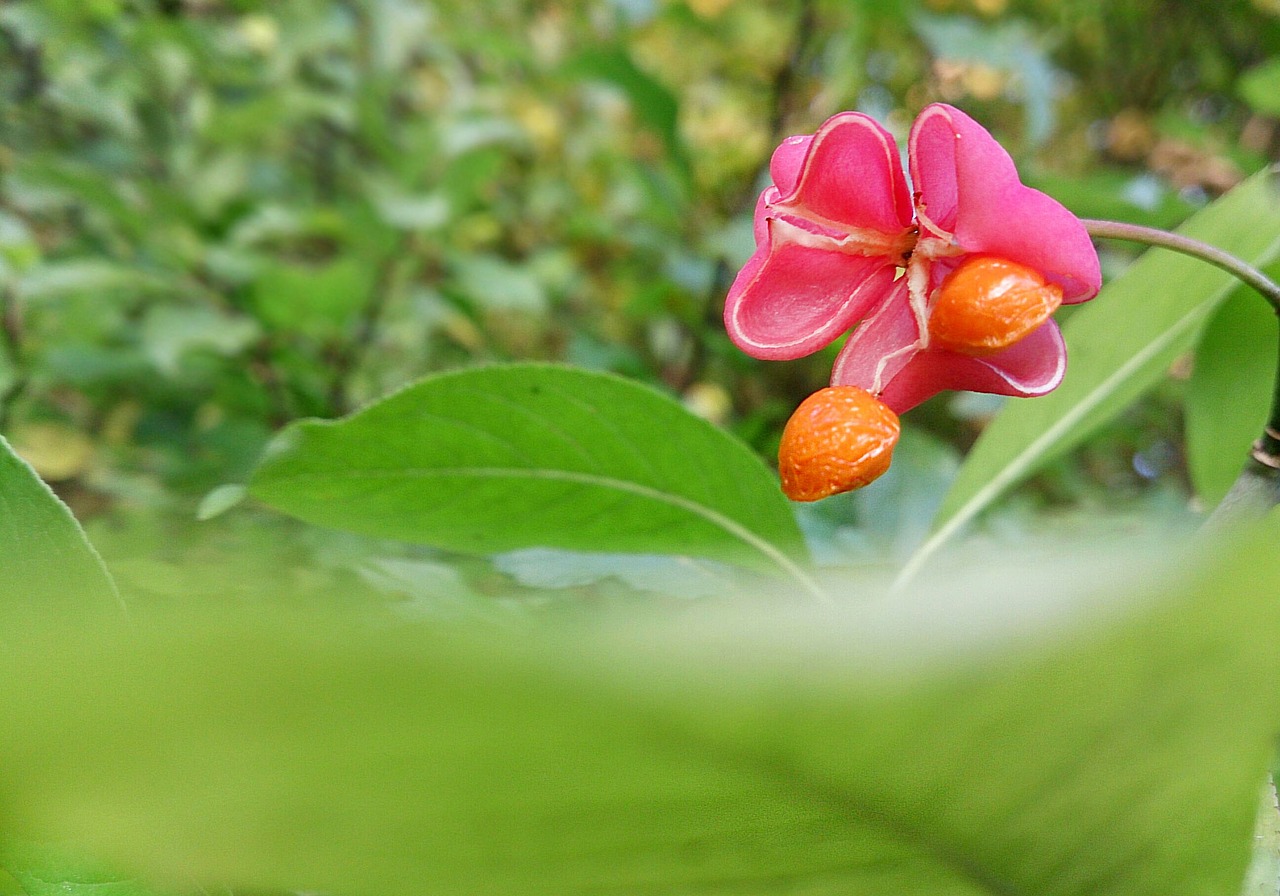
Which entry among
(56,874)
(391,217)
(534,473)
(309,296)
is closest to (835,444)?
(534,473)

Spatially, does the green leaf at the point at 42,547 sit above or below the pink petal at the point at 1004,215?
below

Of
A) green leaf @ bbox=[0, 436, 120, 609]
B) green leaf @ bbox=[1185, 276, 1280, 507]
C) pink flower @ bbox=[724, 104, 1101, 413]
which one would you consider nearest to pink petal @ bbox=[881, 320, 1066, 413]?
pink flower @ bbox=[724, 104, 1101, 413]

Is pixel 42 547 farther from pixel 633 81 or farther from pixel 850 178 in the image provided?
pixel 633 81

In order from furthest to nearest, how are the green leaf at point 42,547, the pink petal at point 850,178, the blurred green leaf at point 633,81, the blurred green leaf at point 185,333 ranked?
the blurred green leaf at point 633,81 < the blurred green leaf at point 185,333 < the pink petal at point 850,178 < the green leaf at point 42,547

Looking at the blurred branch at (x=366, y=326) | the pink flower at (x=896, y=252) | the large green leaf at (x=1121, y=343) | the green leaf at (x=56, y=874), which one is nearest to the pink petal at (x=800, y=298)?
the pink flower at (x=896, y=252)

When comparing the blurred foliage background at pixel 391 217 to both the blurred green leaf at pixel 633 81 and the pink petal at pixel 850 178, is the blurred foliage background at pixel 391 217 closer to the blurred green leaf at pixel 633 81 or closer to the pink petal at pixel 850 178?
the blurred green leaf at pixel 633 81
